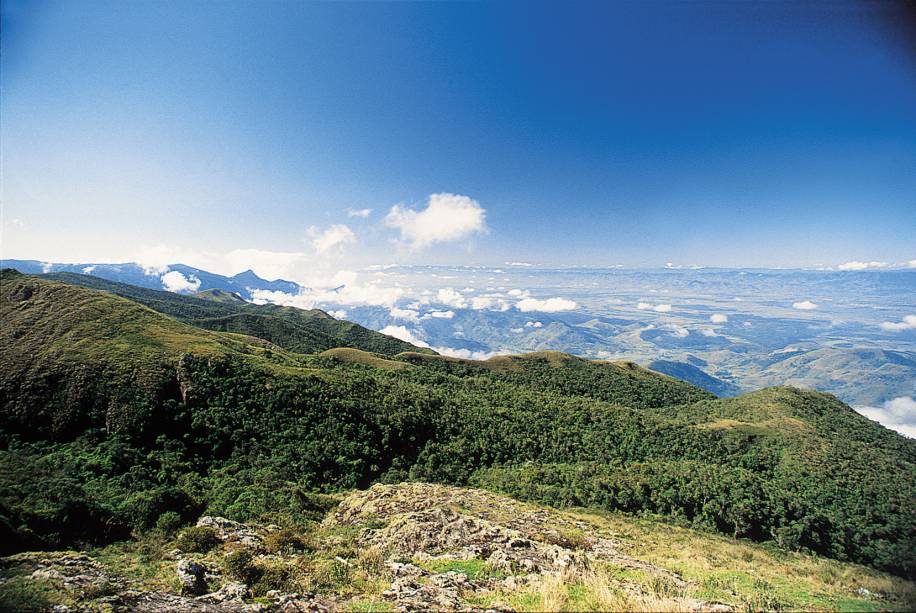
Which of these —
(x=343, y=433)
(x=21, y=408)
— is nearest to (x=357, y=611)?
(x=343, y=433)

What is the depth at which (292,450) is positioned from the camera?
3631cm

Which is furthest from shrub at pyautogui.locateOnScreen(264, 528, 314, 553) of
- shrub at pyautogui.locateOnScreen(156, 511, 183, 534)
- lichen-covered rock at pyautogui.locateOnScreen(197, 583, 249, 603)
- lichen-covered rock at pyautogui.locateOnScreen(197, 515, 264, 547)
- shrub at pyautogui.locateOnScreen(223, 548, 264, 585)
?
shrub at pyautogui.locateOnScreen(156, 511, 183, 534)

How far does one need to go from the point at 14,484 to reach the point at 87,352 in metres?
22.4

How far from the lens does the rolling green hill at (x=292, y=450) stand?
25.3 m

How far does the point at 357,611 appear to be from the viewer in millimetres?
8727

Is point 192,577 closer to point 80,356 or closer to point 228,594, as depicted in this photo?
point 228,594

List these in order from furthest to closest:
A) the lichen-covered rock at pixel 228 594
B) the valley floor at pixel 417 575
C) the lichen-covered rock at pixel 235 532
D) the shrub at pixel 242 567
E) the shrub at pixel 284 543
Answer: the lichen-covered rock at pixel 235 532
the shrub at pixel 284 543
the shrub at pixel 242 567
the lichen-covered rock at pixel 228 594
the valley floor at pixel 417 575

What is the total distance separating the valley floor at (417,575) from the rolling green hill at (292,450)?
583cm

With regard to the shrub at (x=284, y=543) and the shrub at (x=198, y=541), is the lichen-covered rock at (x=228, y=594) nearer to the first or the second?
the shrub at (x=284, y=543)

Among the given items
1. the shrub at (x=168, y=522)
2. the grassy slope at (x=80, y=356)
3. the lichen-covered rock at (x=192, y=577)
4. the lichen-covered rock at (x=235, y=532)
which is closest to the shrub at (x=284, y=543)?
the lichen-covered rock at (x=235, y=532)

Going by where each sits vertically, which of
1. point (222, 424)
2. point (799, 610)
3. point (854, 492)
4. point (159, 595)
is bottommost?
point (854, 492)

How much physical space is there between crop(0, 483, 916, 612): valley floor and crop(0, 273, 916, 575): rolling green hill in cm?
583

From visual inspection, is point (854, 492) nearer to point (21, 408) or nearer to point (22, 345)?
point (21, 408)

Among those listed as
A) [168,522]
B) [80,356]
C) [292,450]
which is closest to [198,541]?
[168,522]
